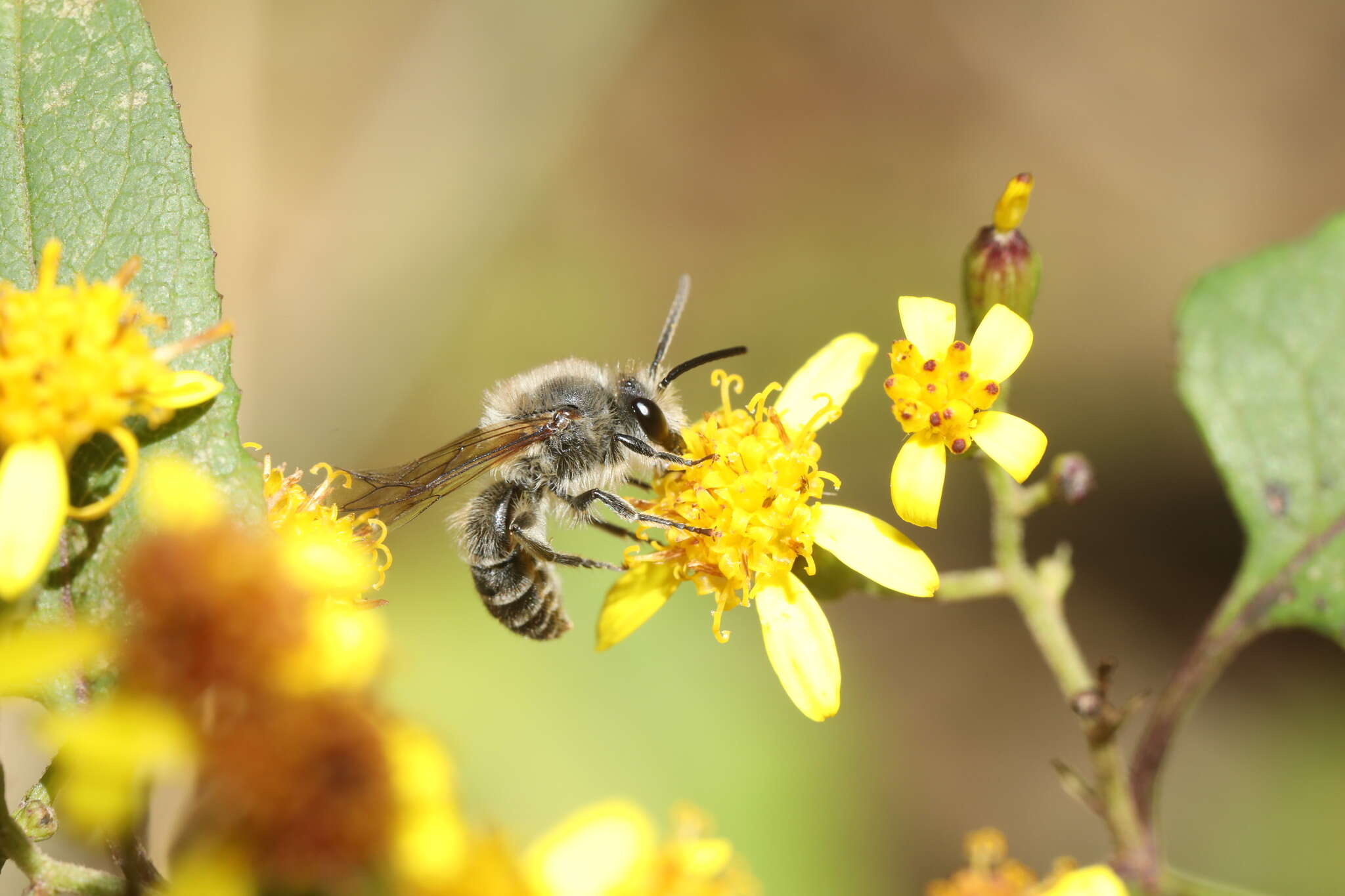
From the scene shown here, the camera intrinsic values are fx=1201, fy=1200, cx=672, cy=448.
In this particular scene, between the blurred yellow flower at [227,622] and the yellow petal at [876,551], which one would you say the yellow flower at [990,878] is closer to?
the yellow petal at [876,551]

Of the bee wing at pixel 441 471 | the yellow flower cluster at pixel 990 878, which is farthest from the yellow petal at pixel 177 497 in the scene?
the yellow flower cluster at pixel 990 878

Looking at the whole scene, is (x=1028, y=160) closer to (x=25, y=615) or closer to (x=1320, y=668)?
(x=1320, y=668)

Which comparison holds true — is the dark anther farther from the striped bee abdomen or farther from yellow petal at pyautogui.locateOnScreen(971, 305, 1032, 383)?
the striped bee abdomen

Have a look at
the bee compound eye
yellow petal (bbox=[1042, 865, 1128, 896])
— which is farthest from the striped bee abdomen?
yellow petal (bbox=[1042, 865, 1128, 896])

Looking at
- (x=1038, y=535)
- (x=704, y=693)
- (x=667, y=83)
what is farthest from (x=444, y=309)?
(x=1038, y=535)

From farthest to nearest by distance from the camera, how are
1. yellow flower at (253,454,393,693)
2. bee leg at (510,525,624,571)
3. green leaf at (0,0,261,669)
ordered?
bee leg at (510,525,624,571) → green leaf at (0,0,261,669) → yellow flower at (253,454,393,693)

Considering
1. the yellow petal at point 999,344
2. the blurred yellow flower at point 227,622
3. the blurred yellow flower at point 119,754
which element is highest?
the yellow petal at point 999,344

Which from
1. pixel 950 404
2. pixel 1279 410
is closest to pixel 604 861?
pixel 950 404
